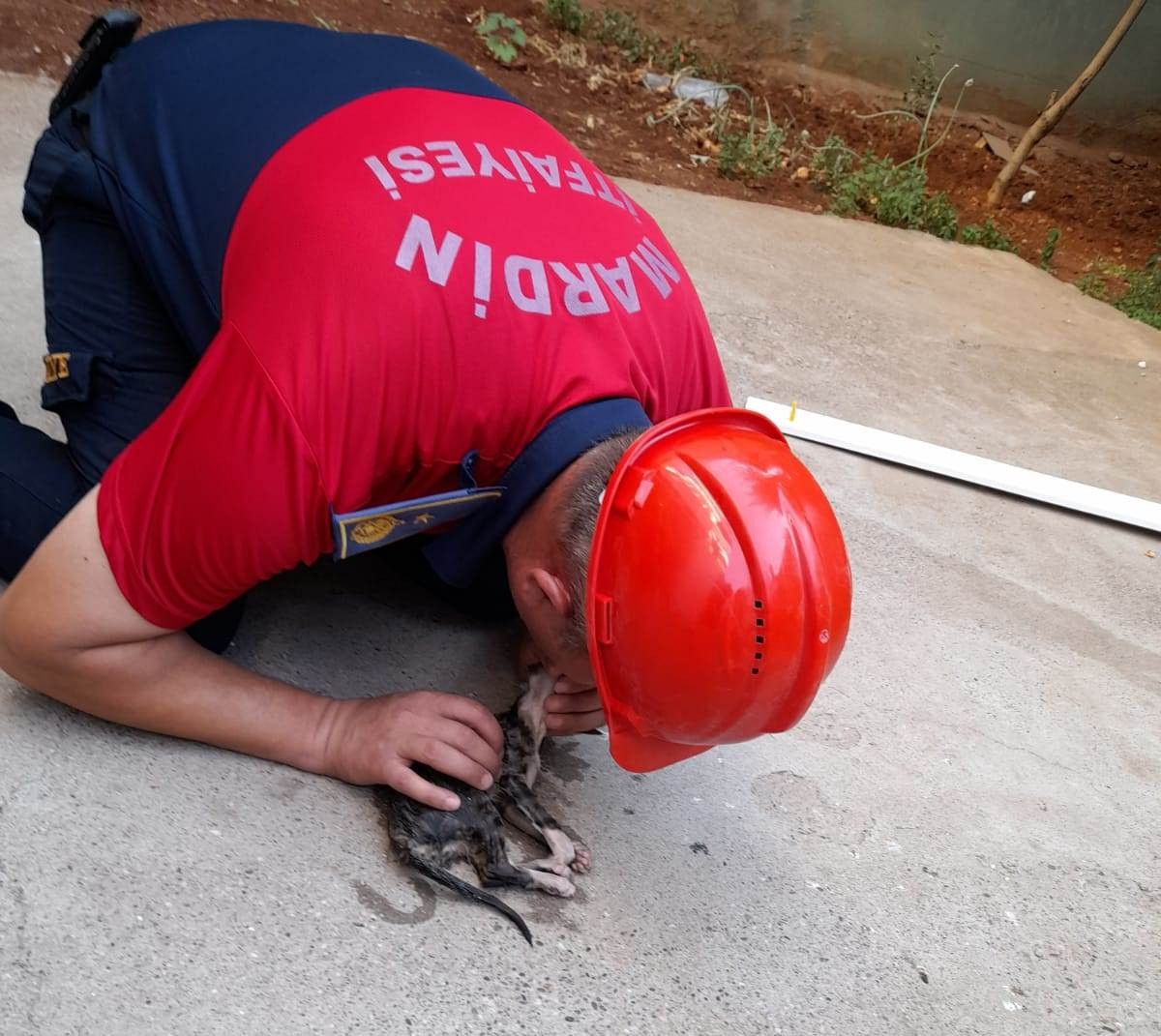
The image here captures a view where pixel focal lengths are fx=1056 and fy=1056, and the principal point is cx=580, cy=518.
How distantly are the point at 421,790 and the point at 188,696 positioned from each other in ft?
1.22

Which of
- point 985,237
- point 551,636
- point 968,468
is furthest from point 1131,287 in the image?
point 551,636

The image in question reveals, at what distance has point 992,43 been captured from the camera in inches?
256

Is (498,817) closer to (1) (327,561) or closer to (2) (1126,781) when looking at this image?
(1) (327,561)

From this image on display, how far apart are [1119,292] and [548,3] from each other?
3.51 metres

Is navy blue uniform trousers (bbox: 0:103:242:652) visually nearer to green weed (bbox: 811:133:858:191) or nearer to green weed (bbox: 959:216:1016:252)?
green weed (bbox: 811:133:858:191)

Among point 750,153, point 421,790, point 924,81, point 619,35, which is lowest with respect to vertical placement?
point 421,790

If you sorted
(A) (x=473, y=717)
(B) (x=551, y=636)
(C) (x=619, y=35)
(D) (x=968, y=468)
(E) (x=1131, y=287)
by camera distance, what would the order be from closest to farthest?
(B) (x=551, y=636) < (A) (x=473, y=717) < (D) (x=968, y=468) < (E) (x=1131, y=287) < (C) (x=619, y=35)

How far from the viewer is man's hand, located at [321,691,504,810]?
1.58m

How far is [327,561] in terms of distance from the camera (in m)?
2.14

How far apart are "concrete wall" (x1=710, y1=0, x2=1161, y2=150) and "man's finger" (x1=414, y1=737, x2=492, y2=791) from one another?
6.08 m

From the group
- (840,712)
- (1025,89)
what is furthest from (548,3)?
(840,712)

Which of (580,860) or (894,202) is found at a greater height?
(894,202)

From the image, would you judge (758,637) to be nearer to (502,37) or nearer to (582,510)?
(582,510)

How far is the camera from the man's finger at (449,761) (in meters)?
1.58
